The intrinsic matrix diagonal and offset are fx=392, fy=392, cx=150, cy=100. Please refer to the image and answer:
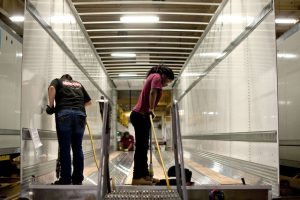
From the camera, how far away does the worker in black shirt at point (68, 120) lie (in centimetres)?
550

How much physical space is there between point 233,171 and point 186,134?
7.77 metres

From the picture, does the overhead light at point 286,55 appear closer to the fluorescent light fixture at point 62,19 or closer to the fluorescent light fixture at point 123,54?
the fluorescent light fixture at point 62,19

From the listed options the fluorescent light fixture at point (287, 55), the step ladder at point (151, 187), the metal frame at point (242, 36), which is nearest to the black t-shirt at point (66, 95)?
the step ladder at point (151, 187)

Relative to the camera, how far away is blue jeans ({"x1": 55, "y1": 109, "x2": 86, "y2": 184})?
18.0 ft

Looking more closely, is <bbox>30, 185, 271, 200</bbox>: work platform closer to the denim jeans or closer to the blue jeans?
the blue jeans

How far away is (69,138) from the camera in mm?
5578

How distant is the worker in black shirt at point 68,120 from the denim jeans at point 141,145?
833 millimetres

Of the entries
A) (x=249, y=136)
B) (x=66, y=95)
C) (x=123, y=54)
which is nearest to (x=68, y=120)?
(x=66, y=95)

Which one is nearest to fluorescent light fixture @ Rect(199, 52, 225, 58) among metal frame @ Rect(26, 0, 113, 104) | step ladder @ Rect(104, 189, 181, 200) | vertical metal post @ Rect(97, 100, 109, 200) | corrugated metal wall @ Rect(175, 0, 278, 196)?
corrugated metal wall @ Rect(175, 0, 278, 196)

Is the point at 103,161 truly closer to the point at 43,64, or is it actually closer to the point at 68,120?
the point at 68,120

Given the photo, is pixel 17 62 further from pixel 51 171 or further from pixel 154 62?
pixel 154 62

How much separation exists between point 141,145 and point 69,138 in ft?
3.39

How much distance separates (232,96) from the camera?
6949mm

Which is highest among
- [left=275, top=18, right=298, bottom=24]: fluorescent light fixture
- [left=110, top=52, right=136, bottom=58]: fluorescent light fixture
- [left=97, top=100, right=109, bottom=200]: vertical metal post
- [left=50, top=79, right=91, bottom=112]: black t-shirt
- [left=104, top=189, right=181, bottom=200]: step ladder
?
[left=275, top=18, right=298, bottom=24]: fluorescent light fixture
